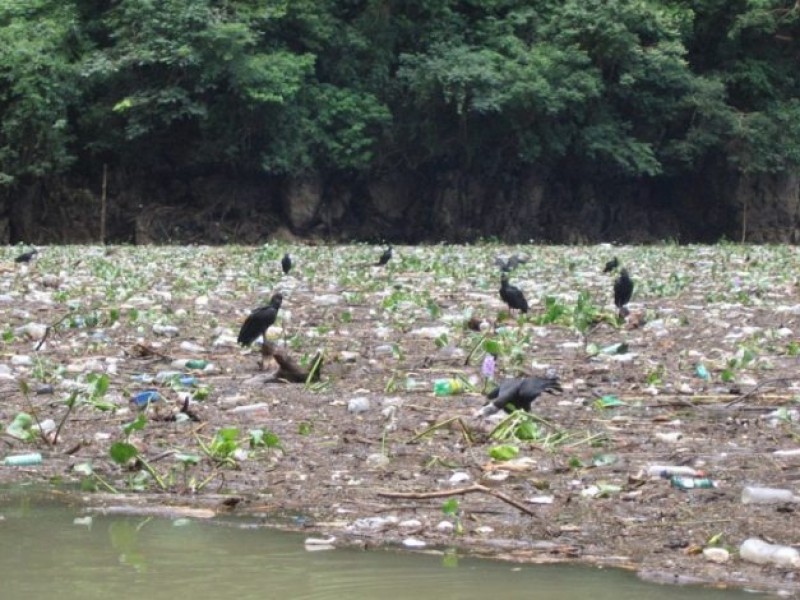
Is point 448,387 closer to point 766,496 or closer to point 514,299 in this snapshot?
point 766,496

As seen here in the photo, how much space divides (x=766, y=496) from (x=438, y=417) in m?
1.81

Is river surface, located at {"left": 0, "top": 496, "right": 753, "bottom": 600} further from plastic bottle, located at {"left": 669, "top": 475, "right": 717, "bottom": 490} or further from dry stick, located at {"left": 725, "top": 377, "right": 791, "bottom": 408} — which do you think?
dry stick, located at {"left": 725, "top": 377, "right": 791, "bottom": 408}

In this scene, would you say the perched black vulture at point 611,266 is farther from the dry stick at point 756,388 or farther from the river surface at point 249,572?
the river surface at point 249,572

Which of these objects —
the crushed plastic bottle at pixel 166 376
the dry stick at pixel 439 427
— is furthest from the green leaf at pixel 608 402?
the crushed plastic bottle at pixel 166 376

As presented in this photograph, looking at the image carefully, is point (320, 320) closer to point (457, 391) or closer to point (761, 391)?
point (457, 391)

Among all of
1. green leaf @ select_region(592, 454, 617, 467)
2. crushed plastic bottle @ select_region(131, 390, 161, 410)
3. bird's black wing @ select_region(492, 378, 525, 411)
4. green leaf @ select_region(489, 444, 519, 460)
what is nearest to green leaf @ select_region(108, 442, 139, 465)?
crushed plastic bottle @ select_region(131, 390, 161, 410)

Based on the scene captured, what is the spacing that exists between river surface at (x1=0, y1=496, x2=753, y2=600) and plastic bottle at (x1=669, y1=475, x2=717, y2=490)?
0.84 meters

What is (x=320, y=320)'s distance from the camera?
9.23 m

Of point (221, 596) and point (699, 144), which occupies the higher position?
point (699, 144)

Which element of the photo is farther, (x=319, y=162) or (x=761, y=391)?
(x=319, y=162)

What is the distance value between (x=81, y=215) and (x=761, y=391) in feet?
69.4

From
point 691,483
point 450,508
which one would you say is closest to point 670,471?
point 691,483

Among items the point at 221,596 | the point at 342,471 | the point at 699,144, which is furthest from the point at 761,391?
the point at 699,144

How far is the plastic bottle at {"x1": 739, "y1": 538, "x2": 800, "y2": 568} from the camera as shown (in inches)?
140
